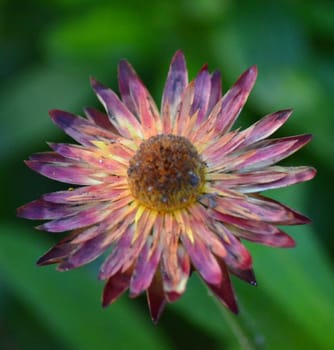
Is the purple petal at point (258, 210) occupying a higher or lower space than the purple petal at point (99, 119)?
lower

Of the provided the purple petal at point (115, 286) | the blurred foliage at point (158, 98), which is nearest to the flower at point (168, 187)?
the purple petal at point (115, 286)

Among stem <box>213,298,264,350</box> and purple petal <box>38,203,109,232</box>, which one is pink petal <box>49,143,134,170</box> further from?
stem <box>213,298,264,350</box>

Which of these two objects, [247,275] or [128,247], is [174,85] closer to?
[128,247]

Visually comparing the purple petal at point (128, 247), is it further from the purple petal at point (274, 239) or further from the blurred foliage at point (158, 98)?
the blurred foliage at point (158, 98)

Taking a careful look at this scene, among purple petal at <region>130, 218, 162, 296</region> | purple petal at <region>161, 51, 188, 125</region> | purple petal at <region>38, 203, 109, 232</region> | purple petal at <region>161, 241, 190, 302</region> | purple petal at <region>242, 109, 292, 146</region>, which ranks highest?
purple petal at <region>161, 51, 188, 125</region>

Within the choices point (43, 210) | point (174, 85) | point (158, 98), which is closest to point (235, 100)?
point (174, 85)

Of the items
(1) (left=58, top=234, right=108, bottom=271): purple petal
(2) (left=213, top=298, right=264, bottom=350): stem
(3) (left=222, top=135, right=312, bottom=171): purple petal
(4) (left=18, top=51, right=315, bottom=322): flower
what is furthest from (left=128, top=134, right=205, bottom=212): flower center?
(2) (left=213, top=298, right=264, bottom=350): stem
